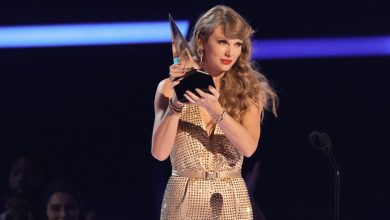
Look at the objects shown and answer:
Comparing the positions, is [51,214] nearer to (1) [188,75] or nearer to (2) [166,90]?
(2) [166,90]

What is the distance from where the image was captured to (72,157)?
409 cm

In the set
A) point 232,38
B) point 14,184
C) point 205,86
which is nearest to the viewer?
point 205,86

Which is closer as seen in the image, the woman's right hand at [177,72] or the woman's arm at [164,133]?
the woman's right hand at [177,72]

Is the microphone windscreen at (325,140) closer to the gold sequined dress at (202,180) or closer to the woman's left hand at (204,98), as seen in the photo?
the gold sequined dress at (202,180)

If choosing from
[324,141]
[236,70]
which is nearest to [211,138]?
[236,70]

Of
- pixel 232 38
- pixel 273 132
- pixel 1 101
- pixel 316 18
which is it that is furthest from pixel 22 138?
pixel 232 38

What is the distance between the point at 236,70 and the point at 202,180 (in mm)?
422

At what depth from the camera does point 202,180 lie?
2.48 m

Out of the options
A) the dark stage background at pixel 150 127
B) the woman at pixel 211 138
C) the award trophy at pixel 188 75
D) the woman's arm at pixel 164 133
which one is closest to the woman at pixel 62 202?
the dark stage background at pixel 150 127

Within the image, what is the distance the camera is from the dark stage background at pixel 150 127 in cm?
407

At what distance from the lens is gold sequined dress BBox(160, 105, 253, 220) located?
8.10 ft

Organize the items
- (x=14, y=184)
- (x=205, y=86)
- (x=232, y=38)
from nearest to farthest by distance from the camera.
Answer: (x=205, y=86)
(x=232, y=38)
(x=14, y=184)

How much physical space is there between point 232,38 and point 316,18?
1675 mm

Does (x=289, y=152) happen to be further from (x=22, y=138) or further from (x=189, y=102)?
(x=189, y=102)
